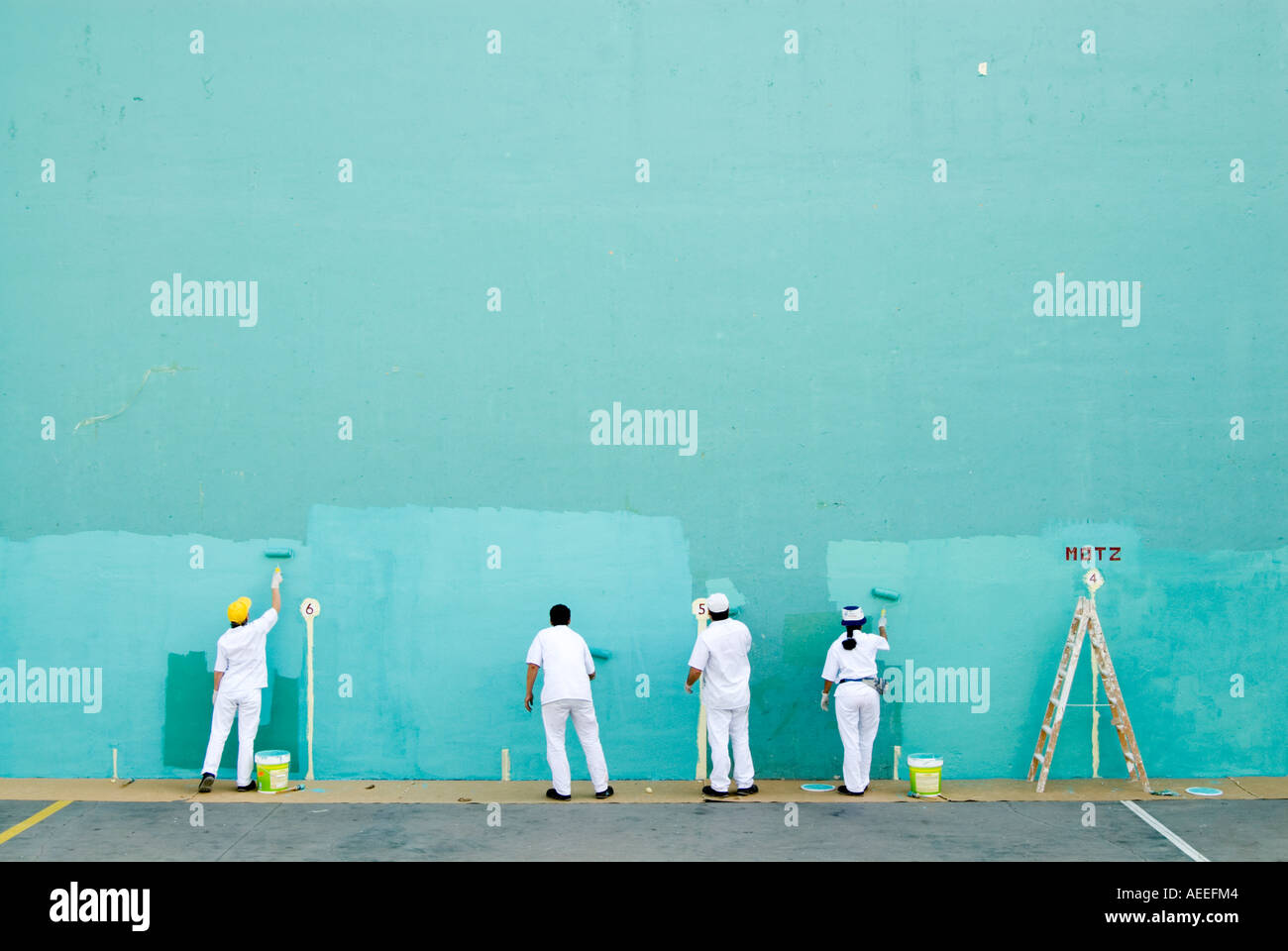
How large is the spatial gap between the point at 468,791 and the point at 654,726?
1785 millimetres

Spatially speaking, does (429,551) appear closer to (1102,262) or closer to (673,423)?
(673,423)

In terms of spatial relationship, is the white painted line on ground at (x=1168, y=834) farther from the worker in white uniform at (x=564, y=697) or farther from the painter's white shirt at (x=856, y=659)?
the worker in white uniform at (x=564, y=697)

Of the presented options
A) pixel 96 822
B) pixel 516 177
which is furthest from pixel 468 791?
pixel 516 177

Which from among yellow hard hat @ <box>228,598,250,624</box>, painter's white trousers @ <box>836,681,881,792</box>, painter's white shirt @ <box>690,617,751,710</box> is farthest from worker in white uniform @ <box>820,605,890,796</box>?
yellow hard hat @ <box>228,598,250,624</box>

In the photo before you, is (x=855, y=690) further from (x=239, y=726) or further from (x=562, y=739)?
(x=239, y=726)

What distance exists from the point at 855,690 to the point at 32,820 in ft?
22.7

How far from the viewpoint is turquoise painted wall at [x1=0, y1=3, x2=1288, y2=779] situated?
10438mm

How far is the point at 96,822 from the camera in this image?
912 cm

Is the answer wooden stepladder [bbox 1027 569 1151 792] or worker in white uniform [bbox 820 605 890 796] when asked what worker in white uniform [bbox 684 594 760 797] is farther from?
wooden stepladder [bbox 1027 569 1151 792]

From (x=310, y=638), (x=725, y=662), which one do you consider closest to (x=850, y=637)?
(x=725, y=662)

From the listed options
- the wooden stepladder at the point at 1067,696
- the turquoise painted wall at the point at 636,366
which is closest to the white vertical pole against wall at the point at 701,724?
the turquoise painted wall at the point at 636,366

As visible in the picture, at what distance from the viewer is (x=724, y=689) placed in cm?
989

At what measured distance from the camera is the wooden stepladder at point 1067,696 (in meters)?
9.95

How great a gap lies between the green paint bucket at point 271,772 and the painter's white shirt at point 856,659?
489cm
